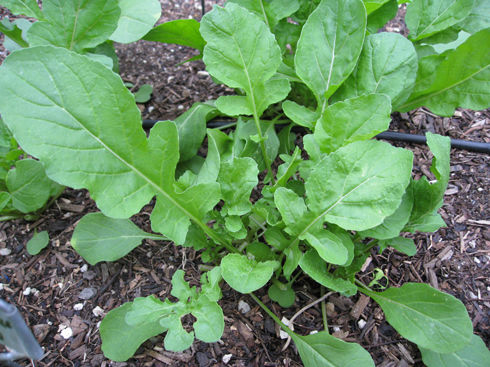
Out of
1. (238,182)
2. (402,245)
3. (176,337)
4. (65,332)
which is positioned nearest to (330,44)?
(238,182)

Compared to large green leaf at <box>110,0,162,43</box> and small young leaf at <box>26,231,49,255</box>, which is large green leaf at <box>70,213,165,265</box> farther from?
large green leaf at <box>110,0,162,43</box>

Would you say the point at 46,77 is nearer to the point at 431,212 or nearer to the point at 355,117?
the point at 355,117

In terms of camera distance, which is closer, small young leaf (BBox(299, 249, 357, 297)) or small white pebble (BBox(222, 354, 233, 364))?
small young leaf (BBox(299, 249, 357, 297))

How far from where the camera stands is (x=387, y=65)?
134 centimetres

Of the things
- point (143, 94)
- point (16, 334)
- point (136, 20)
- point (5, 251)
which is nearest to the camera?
point (16, 334)

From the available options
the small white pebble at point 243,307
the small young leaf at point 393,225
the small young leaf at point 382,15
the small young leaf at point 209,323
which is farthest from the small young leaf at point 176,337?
the small young leaf at point 382,15

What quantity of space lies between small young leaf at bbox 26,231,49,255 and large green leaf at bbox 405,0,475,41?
157 cm

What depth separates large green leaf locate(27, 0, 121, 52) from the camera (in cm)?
128

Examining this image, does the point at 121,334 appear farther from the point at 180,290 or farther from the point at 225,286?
the point at 225,286

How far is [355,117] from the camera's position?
3.80 feet

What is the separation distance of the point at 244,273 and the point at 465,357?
67 cm

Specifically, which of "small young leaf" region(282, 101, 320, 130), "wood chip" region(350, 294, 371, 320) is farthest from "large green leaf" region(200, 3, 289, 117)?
"wood chip" region(350, 294, 371, 320)

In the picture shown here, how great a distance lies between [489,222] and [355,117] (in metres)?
0.75

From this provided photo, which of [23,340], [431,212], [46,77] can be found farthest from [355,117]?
[23,340]
